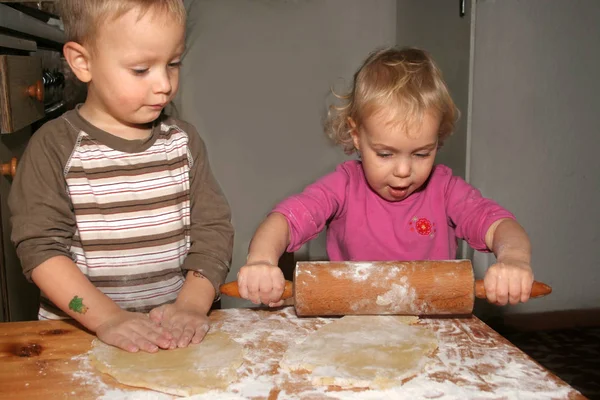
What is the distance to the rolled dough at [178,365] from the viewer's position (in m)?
0.86

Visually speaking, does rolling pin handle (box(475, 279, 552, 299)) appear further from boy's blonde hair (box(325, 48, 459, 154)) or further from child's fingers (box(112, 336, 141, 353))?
child's fingers (box(112, 336, 141, 353))

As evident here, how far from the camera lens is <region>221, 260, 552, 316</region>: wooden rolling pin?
1.05 meters

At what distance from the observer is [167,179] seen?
130 cm

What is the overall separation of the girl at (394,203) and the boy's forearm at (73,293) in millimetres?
252

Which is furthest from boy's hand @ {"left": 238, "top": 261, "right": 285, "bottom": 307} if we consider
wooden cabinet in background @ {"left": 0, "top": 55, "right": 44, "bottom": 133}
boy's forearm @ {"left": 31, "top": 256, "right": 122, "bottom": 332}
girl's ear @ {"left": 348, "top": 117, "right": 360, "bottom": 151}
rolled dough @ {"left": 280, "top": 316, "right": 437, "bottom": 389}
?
wooden cabinet in background @ {"left": 0, "top": 55, "right": 44, "bottom": 133}

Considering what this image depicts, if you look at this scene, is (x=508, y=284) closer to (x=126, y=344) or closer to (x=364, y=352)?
(x=364, y=352)

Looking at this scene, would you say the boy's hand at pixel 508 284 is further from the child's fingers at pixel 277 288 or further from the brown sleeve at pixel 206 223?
the brown sleeve at pixel 206 223

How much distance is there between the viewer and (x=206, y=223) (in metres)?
1.31

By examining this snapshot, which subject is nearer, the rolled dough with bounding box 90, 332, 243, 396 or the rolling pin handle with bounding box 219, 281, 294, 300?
the rolled dough with bounding box 90, 332, 243, 396

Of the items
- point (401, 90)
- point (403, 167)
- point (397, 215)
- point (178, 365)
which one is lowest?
point (178, 365)

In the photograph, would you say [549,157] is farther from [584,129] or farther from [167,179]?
[167,179]

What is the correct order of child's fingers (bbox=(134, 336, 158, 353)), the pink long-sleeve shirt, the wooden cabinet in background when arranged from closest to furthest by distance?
child's fingers (bbox=(134, 336, 158, 353)), the wooden cabinet in background, the pink long-sleeve shirt

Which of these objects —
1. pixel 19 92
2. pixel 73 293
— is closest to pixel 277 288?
pixel 73 293

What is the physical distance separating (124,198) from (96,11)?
37 cm
